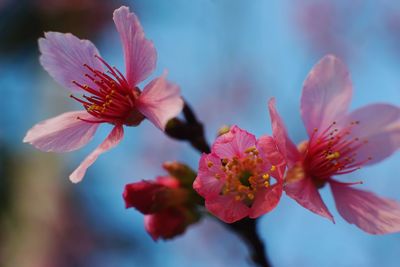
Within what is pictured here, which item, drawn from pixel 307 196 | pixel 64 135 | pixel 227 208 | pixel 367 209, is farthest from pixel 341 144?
pixel 64 135

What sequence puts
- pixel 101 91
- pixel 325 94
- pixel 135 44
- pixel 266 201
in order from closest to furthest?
1. pixel 266 201
2. pixel 135 44
3. pixel 101 91
4. pixel 325 94

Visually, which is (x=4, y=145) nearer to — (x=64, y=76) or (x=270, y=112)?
(x=64, y=76)

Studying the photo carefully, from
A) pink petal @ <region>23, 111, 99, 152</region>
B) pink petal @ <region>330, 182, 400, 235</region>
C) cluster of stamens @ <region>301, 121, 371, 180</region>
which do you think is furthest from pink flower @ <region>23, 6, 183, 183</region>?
pink petal @ <region>330, 182, 400, 235</region>

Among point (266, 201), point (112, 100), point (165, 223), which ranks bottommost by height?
point (165, 223)

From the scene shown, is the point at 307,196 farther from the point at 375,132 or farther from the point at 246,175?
the point at 375,132

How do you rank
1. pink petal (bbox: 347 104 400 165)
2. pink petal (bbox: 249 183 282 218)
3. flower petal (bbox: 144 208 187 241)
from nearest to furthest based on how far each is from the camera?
pink petal (bbox: 249 183 282 218)
flower petal (bbox: 144 208 187 241)
pink petal (bbox: 347 104 400 165)

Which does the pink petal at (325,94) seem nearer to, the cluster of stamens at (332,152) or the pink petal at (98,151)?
the cluster of stamens at (332,152)

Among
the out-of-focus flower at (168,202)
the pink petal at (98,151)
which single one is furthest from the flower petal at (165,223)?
the pink petal at (98,151)

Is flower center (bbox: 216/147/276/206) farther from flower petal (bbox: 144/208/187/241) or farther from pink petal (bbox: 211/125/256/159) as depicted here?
flower petal (bbox: 144/208/187/241)
